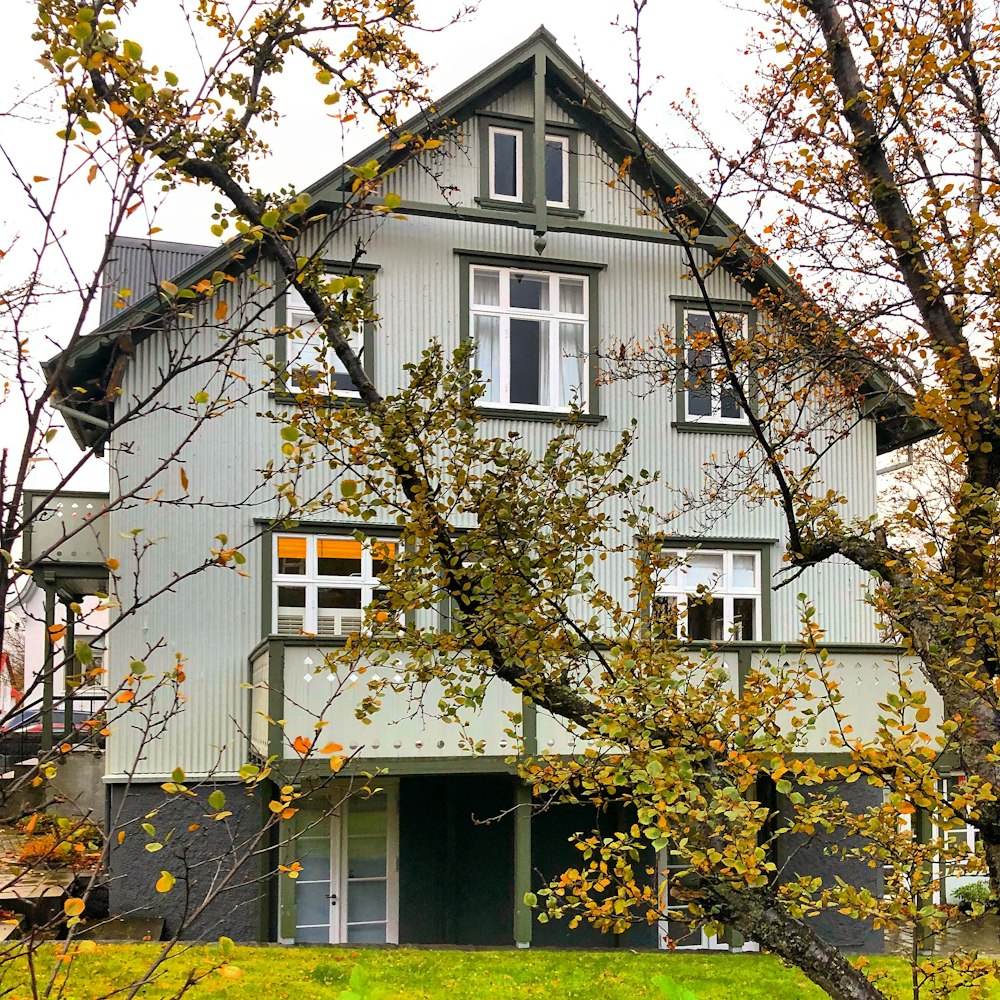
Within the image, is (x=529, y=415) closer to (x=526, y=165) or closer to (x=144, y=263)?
(x=526, y=165)

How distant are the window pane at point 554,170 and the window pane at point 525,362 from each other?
173cm

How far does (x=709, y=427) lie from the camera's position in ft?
46.7

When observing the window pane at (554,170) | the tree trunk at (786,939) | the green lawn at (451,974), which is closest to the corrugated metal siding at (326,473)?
the window pane at (554,170)

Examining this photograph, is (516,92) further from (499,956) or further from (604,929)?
(604,929)

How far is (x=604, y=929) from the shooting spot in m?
4.55

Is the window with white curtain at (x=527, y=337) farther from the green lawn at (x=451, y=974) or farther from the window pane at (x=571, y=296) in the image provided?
the green lawn at (x=451, y=974)

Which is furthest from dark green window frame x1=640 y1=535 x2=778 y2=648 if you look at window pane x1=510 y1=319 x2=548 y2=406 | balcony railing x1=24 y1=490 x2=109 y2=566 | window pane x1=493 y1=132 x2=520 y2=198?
balcony railing x1=24 y1=490 x2=109 y2=566

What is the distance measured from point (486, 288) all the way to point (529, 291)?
22.7 inches

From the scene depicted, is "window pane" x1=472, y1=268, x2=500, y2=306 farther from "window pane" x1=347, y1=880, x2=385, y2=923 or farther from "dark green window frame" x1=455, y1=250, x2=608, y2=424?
"window pane" x1=347, y1=880, x2=385, y2=923

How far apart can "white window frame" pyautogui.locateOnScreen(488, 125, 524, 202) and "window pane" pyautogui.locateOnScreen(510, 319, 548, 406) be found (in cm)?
161

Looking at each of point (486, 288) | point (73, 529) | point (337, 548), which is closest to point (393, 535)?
point (337, 548)

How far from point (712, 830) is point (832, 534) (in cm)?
240

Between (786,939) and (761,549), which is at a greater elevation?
(761,549)

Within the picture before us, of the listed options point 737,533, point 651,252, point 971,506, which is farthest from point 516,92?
point 971,506
